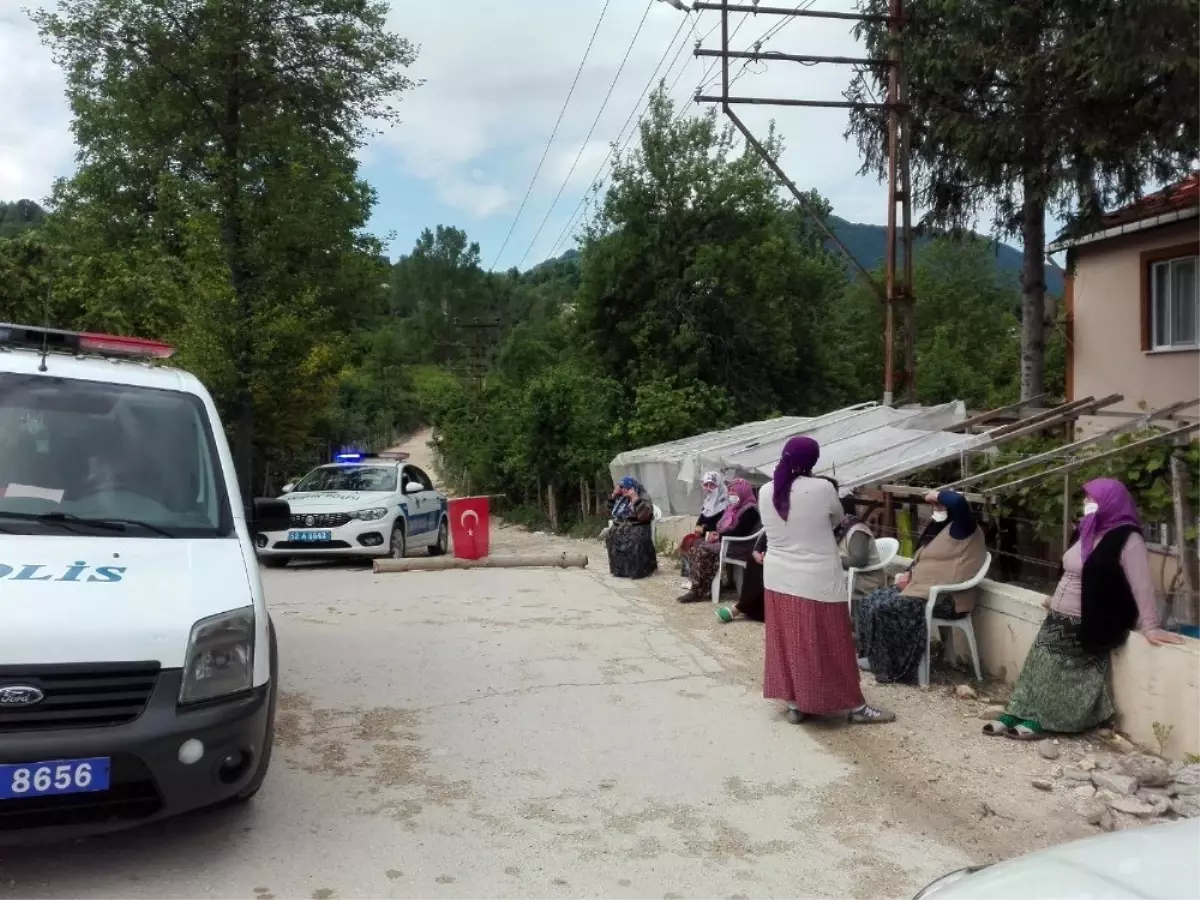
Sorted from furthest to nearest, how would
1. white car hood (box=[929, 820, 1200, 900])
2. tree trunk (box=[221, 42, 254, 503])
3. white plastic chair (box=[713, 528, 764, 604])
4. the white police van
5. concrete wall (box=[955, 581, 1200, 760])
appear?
tree trunk (box=[221, 42, 254, 503])
white plastic chair (box=[713, 528, 764, 604])
concrete wall (box=[955, 581, 1200, 760])
the white police van
white car hood (box=[929, 820, 1200, 900])

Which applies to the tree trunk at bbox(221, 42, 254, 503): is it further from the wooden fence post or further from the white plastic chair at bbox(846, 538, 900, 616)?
the wooden fence post

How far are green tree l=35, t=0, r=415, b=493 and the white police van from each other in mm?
13738

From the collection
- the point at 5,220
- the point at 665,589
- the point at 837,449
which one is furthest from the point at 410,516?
the point at 5,220

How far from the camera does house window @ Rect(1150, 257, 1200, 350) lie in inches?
505

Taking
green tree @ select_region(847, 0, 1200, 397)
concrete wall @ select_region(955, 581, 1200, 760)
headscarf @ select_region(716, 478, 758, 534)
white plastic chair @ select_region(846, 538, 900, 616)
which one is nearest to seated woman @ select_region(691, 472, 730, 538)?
headscarf @ select_region(716, 478, 758, 534)

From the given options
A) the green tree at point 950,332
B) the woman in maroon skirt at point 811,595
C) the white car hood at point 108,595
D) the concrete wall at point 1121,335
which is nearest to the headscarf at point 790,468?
the woman in maroon skirt at point 811,595

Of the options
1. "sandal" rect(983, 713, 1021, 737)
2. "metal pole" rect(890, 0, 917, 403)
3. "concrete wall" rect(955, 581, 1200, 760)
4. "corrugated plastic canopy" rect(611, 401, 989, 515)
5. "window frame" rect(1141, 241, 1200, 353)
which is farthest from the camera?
"metal pole" rect(890, 0, 917, 403)

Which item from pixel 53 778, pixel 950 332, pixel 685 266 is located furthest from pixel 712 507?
pixel 950 332

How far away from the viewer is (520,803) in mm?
5141

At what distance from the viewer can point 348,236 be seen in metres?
27.9

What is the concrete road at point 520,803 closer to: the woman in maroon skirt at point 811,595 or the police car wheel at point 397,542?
the woman in maroon skirt at point 811,595

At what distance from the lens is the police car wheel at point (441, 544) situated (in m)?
18.7

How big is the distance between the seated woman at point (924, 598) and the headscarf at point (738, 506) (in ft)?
11.6

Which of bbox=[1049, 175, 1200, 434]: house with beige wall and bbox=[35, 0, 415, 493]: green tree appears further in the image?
bbox=[35, 0, 415, 493]: green tree
